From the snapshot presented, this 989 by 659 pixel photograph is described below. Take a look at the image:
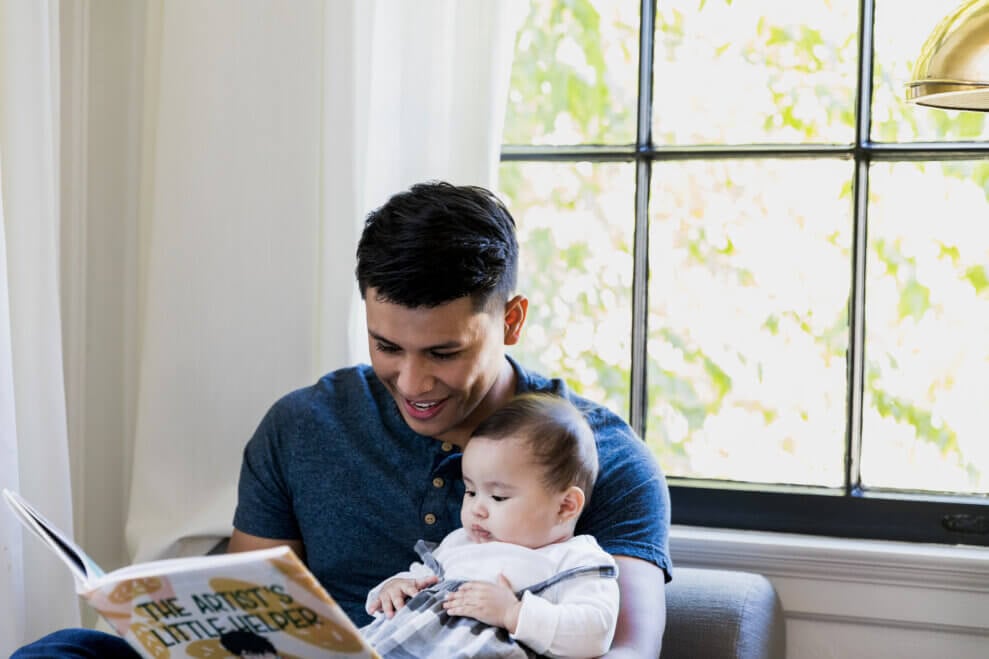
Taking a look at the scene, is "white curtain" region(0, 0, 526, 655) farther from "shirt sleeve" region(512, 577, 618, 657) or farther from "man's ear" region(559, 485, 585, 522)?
"shirt sleeve" region(512, 577, 618, 657)

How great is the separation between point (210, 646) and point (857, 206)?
1488mm

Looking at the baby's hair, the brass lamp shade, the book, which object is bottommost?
the book

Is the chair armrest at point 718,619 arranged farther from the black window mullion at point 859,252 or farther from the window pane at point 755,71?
the window pane at point 755,71

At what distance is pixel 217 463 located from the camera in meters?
2.19

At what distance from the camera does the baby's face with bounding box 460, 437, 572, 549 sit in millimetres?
1633

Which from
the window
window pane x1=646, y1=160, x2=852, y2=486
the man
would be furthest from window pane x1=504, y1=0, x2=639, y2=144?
the man

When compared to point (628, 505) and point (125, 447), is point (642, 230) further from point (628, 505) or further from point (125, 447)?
point (125, 447)

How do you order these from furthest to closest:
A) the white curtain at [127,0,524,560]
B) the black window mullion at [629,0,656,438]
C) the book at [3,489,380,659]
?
the black window mullion at [629,0,656,438]
the white curtain at [127,0,524,560]
the book at [3,489,380,659]

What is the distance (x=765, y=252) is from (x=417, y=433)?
848 millimetres

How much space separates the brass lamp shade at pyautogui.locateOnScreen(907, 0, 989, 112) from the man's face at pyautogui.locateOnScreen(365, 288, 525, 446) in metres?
0.67

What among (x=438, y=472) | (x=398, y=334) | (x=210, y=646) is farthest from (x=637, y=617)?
(x=210, y=646)

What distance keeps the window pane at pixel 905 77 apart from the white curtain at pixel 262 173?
699 mm

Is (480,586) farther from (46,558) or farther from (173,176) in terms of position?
(173,176)

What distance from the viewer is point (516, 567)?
1614 millimetres
